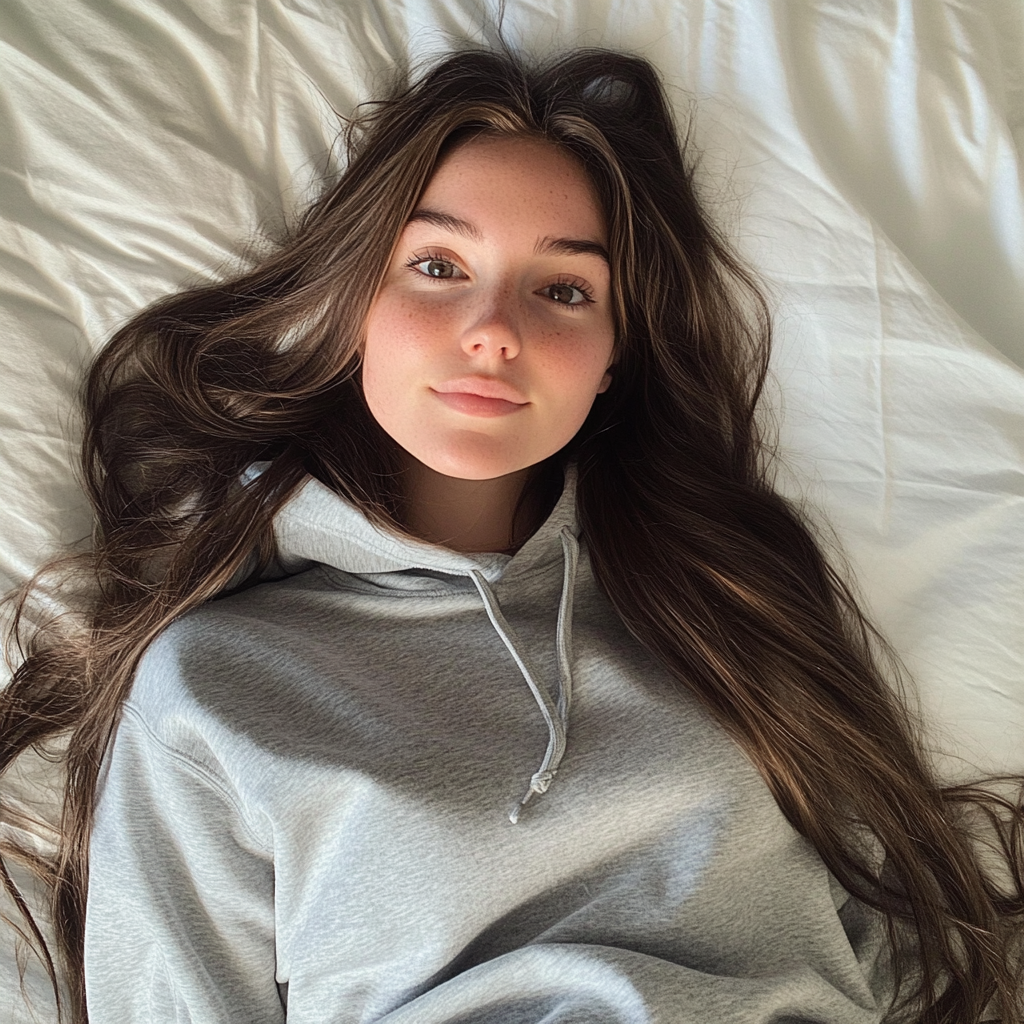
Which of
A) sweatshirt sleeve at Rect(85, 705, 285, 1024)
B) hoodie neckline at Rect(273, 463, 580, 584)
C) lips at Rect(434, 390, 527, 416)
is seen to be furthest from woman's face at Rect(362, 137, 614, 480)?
sweatshirt sleeve at Rect(85, 705, 285, 1024)

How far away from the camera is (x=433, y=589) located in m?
1.28

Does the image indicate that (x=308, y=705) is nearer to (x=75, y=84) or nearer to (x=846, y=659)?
(x=846, y=659)

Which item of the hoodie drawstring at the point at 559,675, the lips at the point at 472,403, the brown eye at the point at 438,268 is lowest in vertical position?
the hoodie drawstring at the point at 559,675

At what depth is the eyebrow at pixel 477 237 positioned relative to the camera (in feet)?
3.85

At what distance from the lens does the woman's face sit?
3.73 ft

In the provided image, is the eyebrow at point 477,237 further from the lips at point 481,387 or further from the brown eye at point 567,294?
the lips at point 481,387

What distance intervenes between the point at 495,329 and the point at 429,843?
22.3 inches

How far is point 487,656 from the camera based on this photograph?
4.08 ft

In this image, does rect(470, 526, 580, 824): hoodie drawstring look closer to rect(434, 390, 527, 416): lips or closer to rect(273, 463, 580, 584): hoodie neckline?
rect(273, 463, 580, 584): hoodie neckline

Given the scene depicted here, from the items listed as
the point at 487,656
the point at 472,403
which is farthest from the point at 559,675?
the point at 472,403

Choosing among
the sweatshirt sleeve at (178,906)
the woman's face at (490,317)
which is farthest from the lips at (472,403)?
the sweatshirt sleeve at (178,906)

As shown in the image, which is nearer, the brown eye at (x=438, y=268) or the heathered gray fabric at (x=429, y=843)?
the heathered gray fabric at (x=429, y=843)

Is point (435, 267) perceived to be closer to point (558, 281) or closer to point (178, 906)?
point (558, 281)

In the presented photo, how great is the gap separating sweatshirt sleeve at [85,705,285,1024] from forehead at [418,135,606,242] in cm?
72
